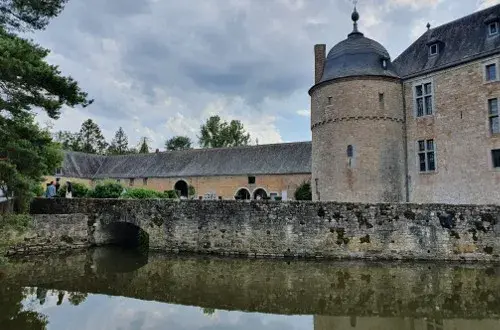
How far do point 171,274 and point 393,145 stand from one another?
37.9 feet

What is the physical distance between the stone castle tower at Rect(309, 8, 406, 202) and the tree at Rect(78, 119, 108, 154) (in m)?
43.5

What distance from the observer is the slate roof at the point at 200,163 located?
28.2m

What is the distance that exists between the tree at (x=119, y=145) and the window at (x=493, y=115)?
4972cm

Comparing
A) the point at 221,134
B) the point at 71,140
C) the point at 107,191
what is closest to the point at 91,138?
the point at 71,140

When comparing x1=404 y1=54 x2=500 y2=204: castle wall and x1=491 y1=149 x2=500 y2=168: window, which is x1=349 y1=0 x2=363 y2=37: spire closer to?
x1=404 y1=54 x2=500 y2=204: castle wall

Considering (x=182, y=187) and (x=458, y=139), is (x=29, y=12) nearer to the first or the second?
(x=458, y=139)

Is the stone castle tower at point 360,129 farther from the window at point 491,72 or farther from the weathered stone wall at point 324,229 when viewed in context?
the weathered stone wall at point 324,229

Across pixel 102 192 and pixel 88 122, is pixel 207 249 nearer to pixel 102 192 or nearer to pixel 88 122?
pixel 102 192

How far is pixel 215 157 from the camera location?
3155cm

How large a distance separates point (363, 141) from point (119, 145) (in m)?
47.5

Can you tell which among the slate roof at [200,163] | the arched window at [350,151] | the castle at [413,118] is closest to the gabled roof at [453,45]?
the castle at [413,118]

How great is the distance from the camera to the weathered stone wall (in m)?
12.3

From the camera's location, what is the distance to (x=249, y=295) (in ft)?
28.2

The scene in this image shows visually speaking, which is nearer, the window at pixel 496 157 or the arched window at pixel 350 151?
the window at pixel 496 157
